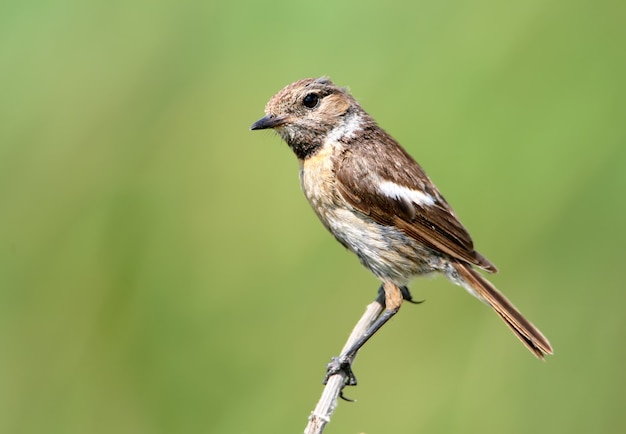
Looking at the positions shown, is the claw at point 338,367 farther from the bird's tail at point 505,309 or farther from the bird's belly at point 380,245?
the bird's tail at point 505,309

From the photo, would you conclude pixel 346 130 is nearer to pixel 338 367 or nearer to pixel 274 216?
pixel 274 216

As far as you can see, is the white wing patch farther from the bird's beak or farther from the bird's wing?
the bird's beak

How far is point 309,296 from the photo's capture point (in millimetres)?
5195

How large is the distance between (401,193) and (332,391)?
3.95 feet

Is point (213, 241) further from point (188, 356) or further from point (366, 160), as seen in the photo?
point (366, 160)

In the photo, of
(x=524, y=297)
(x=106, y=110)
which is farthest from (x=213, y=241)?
(x=524, y=297)

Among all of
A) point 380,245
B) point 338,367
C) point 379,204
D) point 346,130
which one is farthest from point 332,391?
point 346,130

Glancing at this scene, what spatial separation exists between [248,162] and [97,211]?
0.98m

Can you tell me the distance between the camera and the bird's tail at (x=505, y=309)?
4414 millimetres

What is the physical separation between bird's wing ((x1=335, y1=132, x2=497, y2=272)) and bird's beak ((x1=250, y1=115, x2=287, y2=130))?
0.33 m

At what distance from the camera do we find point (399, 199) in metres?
4.48

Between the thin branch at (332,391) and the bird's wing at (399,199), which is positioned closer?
the thin branch at (332,391)

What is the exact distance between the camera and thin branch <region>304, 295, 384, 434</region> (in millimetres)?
3299

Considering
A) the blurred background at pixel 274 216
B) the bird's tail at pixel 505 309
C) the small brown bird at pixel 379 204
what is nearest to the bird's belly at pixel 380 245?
the small brown bird at pixel 379 204
